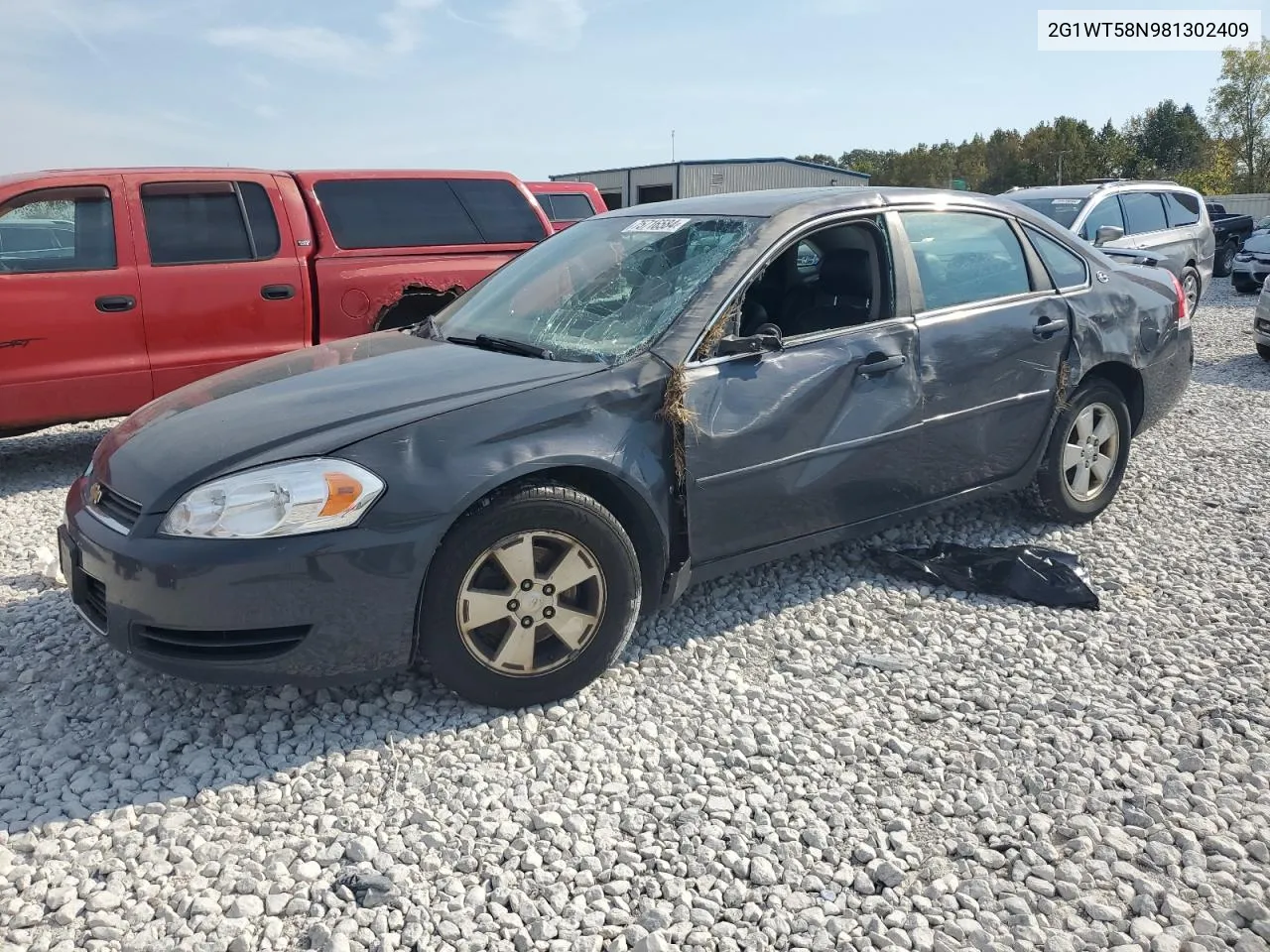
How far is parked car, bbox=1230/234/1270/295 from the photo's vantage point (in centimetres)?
1625

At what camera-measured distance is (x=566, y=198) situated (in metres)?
15.9

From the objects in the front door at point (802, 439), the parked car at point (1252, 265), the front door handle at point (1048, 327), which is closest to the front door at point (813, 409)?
the front door at point (802, 439)

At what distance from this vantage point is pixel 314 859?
256 centimetres

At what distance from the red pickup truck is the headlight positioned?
11.4 ft

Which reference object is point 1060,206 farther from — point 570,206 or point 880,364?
point 570,206

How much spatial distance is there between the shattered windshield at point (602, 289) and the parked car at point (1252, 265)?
15590 millimetres

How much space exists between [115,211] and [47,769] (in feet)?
14.7

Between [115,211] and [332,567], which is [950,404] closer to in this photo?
[332,567]

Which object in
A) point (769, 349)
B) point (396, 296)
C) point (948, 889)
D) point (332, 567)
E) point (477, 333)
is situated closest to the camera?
point (948, 889)

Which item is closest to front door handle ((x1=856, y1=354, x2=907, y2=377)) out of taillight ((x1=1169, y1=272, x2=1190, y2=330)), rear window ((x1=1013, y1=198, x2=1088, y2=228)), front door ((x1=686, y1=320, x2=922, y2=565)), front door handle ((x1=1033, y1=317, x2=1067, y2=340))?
front door ((x1=686, y1=320, x2=922, y2=565))

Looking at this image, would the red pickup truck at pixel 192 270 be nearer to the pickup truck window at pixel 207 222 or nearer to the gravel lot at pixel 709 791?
the pickup truck window at pixel 207 222

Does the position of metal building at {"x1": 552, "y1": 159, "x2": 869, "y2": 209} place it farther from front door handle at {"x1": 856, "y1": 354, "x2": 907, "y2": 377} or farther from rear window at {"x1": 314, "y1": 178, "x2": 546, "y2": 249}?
front door handle at {"x1": 856, "y1": 354, "x2": 907, "y2": 377}

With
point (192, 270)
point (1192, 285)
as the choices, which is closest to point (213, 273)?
point (192, 270)

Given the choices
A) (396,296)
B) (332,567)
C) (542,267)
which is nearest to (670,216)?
(542,267)
